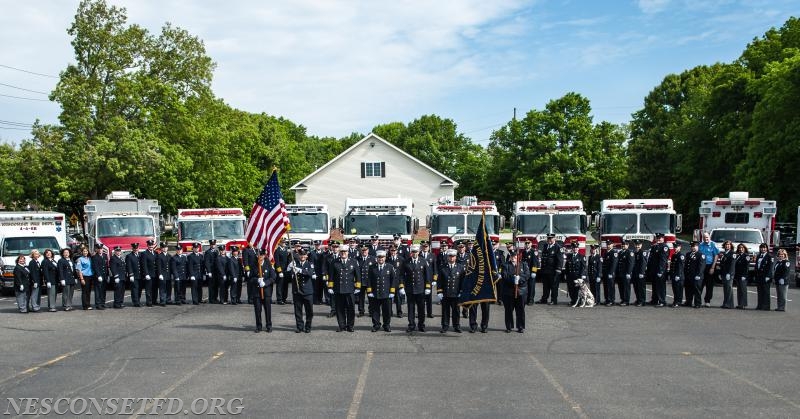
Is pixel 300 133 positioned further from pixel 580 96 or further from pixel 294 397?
pixel 294 397

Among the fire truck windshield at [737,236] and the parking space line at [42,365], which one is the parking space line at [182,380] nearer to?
the parking space line at [42,365]

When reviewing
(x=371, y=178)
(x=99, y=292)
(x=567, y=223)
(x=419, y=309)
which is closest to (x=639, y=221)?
(x=567, y=223)

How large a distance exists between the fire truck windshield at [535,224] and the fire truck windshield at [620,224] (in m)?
2.12

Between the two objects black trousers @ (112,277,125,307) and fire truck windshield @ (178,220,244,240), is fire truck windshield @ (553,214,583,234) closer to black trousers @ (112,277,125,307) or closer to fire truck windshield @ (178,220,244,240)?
fire truck windshield @ (178,220,244,240)

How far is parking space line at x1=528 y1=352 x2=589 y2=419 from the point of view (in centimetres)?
859

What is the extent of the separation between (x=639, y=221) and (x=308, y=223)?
11843 mm

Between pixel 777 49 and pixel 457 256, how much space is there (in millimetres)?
41026

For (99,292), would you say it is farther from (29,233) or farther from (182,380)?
(182,380)

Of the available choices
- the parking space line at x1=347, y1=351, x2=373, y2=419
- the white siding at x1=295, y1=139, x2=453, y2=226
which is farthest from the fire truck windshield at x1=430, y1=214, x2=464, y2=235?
the white siding at x1=295, y1=139, x2=453, y2=226

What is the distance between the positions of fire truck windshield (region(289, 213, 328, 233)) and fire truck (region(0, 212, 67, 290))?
8020 mm

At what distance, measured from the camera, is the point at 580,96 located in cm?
6469

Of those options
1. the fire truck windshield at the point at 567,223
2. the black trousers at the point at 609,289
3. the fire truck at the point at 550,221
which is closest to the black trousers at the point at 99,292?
the black trousers at the point at 609,289

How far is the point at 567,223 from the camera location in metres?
25.6

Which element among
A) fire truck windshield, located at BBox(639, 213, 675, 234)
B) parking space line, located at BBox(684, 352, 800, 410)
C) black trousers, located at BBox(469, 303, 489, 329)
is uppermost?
fire truck windshield, located at BBox(639, 213, 675, 234)
